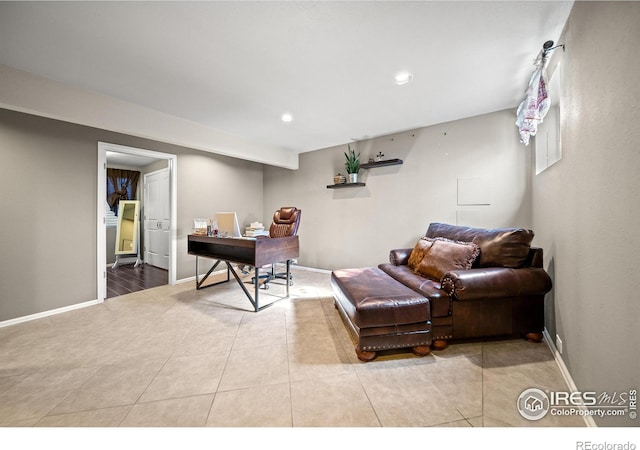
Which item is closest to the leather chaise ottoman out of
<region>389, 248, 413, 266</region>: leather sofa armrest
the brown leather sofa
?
the brown leather sofa

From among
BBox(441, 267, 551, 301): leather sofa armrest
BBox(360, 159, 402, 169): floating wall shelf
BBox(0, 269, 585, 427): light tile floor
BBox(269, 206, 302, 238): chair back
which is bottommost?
BBox(0, 269, 585, 427): light tile floor

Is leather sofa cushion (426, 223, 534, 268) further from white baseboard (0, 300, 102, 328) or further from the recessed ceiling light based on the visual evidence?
white baseboard (0, 300, 102, 328)

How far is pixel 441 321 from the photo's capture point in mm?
1826

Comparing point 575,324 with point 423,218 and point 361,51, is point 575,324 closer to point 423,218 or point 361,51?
point 423,218

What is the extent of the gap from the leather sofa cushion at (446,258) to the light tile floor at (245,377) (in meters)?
0.64

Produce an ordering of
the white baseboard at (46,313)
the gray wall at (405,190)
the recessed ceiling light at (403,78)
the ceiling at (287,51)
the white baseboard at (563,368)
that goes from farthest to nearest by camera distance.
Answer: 1. the gray wall at (405,190)
2. the white baseboard at (46,313)
3. the recessed ceiling light at (403,78)
4. the ceiling at (287,51)
5. the white baseboard at (563,368)

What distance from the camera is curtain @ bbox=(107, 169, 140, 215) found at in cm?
523

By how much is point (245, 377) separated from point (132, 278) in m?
3.79

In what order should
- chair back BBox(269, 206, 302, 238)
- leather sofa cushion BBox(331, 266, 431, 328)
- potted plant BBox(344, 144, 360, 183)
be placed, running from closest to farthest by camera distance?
leather sofa cushion BBox(331, 266, 431, 328) < chair back BBox(269, 206, 302, 238) < potted plant BBox(344, 144, 360, 183)

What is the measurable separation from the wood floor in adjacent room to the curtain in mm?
1560

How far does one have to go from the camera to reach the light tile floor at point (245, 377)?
3.94 feet

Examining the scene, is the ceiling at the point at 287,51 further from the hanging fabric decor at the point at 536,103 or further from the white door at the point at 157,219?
the white door at the point at 157,219

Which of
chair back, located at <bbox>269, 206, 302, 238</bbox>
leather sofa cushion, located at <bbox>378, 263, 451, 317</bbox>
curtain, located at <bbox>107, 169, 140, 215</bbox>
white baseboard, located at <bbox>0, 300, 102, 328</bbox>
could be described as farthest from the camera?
curtain, located at <bbox>107, 169, 140, 215</bbox>

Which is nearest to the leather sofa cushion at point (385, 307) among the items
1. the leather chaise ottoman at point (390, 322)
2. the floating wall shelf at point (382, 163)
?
the leather chaise ottoman at point (390, 322)
